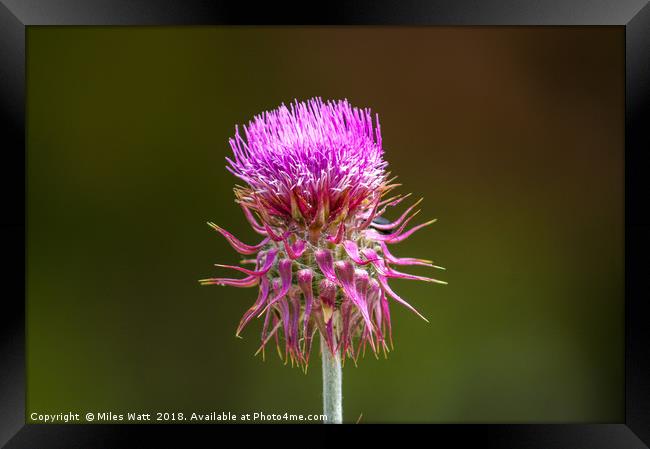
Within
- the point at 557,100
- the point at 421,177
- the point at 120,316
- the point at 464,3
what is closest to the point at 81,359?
the point at 120,316

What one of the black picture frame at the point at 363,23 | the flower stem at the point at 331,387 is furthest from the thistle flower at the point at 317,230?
the black picture frame at the point at 363,23

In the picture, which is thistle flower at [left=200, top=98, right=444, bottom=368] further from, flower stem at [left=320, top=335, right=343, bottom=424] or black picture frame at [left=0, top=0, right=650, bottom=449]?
black picture frame at [left=0, top=0, right=650, bottom=449]

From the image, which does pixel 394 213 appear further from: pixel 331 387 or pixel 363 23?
pixel 331 387

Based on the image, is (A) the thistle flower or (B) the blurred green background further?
(B) the blurred green background

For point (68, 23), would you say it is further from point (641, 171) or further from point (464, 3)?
point (641, 171)

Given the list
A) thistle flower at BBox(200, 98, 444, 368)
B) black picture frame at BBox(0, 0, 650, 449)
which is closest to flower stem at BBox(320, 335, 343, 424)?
thistle flower at BBox(200, 98, 444, 368)

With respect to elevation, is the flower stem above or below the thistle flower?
below
